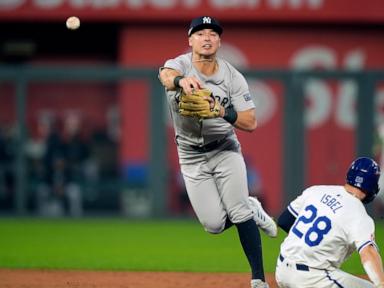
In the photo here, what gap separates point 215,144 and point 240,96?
0.41m

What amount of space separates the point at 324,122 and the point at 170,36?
2786mm

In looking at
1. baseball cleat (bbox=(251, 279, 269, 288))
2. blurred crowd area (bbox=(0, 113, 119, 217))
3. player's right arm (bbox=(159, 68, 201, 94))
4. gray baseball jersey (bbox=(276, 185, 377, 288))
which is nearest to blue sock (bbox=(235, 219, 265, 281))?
baseball cleat (bbox=(251, 279, 269, 288))

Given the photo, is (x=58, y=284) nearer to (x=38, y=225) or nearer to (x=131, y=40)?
(x=38, y=225)

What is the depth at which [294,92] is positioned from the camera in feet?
50.4

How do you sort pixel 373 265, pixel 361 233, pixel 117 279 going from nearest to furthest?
pixel 373 265 → pixel 361 233 → pixel 117 279

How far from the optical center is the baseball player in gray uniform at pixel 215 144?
268 inches

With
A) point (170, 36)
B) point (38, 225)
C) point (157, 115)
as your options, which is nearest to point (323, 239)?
point (38, 225)

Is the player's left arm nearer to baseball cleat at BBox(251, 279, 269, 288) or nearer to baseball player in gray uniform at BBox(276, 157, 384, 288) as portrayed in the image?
baseball player in gray uniform at BBox(276, 157, 384, 288)

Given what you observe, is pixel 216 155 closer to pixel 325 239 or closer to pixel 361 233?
pixel 325 239

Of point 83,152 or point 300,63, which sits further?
point 300,63

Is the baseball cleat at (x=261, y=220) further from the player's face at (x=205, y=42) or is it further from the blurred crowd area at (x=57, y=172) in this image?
the blurred crowd area at (x=57, y=172)

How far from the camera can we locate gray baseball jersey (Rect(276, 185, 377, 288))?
578 cm

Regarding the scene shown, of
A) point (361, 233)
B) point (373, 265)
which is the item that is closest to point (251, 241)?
point (361, 233)

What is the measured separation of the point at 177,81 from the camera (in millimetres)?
6516
